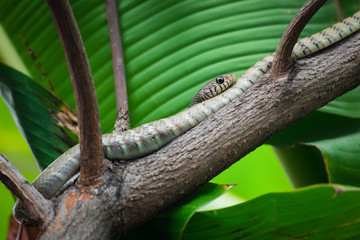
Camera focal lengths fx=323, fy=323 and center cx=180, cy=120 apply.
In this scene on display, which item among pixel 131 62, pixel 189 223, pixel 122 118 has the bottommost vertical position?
pixel 189 223

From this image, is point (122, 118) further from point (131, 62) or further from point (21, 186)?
point (21, 186)

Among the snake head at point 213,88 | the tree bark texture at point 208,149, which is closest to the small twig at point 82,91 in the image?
the tree bark texture at point 208,149

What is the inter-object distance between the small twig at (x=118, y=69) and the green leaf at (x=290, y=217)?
Result: 1.75ft

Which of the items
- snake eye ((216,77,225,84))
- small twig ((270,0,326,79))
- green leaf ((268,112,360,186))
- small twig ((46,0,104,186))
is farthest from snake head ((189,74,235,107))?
small twig ((46,0,104,186))

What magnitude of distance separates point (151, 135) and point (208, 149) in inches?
9.3

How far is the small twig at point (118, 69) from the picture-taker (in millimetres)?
1405

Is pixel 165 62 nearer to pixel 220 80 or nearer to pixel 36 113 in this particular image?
pixel 220 80

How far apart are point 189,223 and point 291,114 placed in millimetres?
527

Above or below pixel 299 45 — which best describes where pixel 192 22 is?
above

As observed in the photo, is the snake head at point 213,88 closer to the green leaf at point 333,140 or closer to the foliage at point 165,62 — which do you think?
the foliage at point 165,62

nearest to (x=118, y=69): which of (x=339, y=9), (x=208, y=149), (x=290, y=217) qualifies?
(x=208, y=149)

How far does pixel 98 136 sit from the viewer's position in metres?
0.92

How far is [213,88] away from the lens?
5.34ft

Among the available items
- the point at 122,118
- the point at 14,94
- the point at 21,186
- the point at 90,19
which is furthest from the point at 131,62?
the point at 21,186
